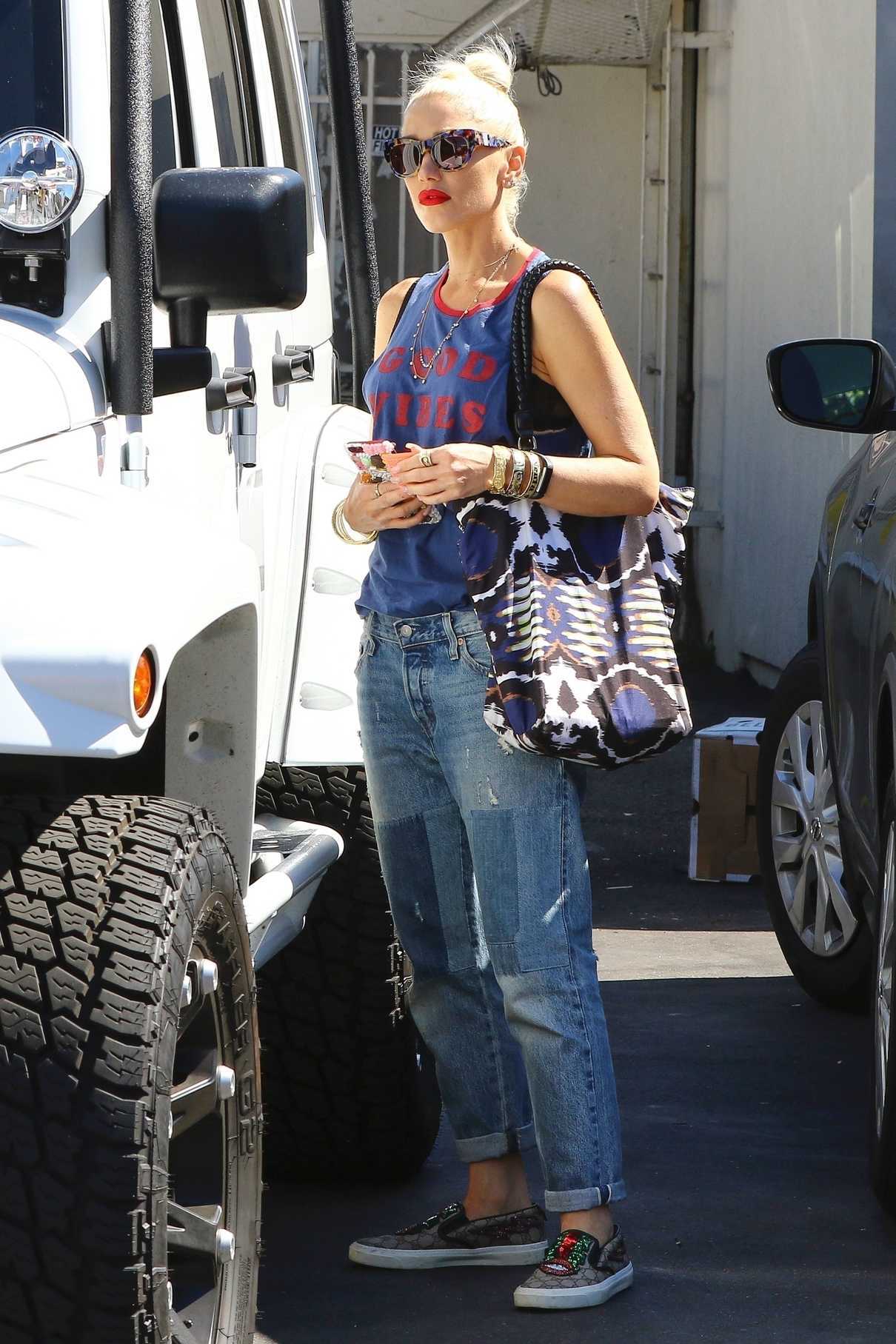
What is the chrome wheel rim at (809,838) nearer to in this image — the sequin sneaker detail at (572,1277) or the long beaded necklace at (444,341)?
the sequin sneaker detail at (572,1277)

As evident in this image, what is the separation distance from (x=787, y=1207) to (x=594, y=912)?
251 centimetres

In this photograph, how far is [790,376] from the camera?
12.6 ft

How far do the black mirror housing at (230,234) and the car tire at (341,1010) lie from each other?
102 centimetres

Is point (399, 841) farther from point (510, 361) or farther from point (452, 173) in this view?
point (452, 173)

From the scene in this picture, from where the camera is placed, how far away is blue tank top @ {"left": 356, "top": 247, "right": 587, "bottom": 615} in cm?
284

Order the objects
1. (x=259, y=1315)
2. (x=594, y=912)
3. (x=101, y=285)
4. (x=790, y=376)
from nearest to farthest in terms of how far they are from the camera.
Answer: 1. (x=101, y=285)
2. (x=259, y=1315)
3. (x=790, y=376)
4. (x=594, y=912)

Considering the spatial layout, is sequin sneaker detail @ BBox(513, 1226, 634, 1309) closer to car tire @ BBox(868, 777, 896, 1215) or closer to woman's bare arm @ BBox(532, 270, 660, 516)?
car tire @ BBox(868, 777, 896, 1215)

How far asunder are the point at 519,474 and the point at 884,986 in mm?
1233

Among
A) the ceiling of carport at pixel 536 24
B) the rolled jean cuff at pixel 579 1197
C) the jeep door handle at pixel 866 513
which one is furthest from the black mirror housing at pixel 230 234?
the ceiling of carport at pixel 536 24

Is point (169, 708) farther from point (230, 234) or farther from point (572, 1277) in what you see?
point (572, 1277)

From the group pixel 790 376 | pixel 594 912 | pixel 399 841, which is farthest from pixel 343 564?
pixel 594 912

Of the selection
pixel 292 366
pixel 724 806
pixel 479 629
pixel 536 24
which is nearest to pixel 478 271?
pixel 479 629

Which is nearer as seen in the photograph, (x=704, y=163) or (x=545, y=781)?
(x=545, y=781)

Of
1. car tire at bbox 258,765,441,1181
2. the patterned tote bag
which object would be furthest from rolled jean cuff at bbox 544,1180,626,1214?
the patterned tote bag
